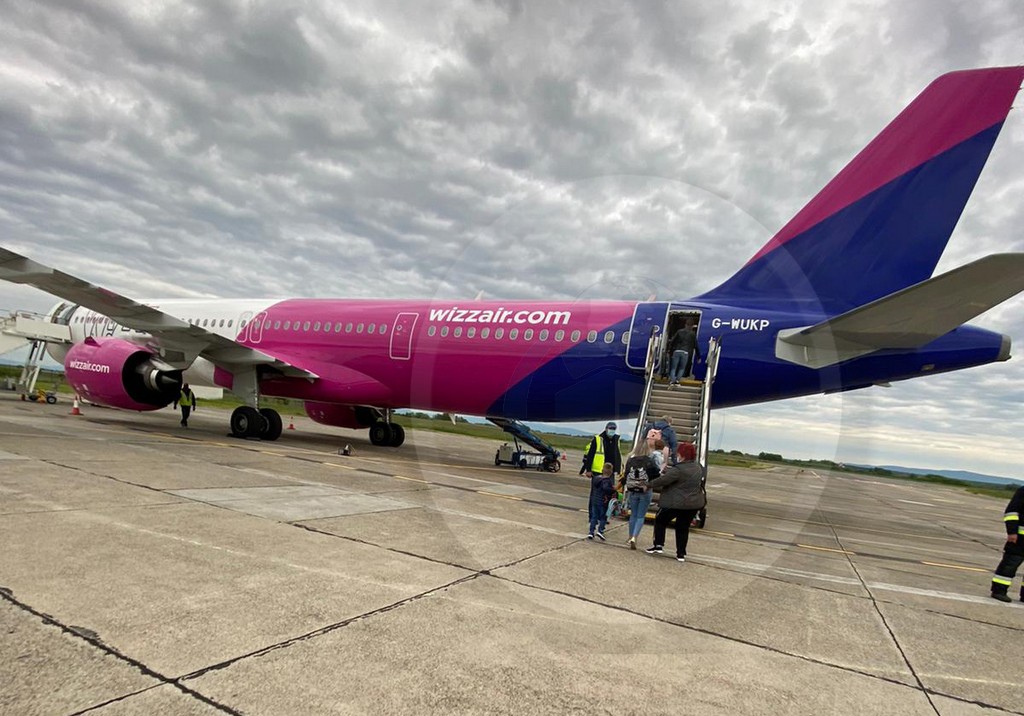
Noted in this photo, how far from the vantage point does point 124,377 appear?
15914mm

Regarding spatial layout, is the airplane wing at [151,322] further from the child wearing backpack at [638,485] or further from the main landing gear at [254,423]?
the child wearing backpack at [638,485]

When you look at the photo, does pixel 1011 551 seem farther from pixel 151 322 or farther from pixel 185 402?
pixel 185 402

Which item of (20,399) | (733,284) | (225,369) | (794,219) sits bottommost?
(20,399)

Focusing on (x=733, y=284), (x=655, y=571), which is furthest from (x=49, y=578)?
(x=733, y=284)

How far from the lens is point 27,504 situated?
20.0ft

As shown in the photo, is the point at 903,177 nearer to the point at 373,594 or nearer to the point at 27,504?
the point at 373,594

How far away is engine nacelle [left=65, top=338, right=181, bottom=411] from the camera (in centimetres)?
1597

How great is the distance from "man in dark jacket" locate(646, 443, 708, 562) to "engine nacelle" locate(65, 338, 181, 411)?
14638mm

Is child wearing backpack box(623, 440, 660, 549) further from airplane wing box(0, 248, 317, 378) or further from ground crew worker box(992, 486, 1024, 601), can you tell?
airplane wing box(0, 248, 317, 378)

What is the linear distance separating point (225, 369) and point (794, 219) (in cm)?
1530

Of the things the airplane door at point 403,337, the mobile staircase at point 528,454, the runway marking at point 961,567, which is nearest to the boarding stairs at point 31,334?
the airplane door at point 403,337

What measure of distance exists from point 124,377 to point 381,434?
792cm

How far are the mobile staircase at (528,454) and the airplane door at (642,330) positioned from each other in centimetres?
575

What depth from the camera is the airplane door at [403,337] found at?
53.5 feet
